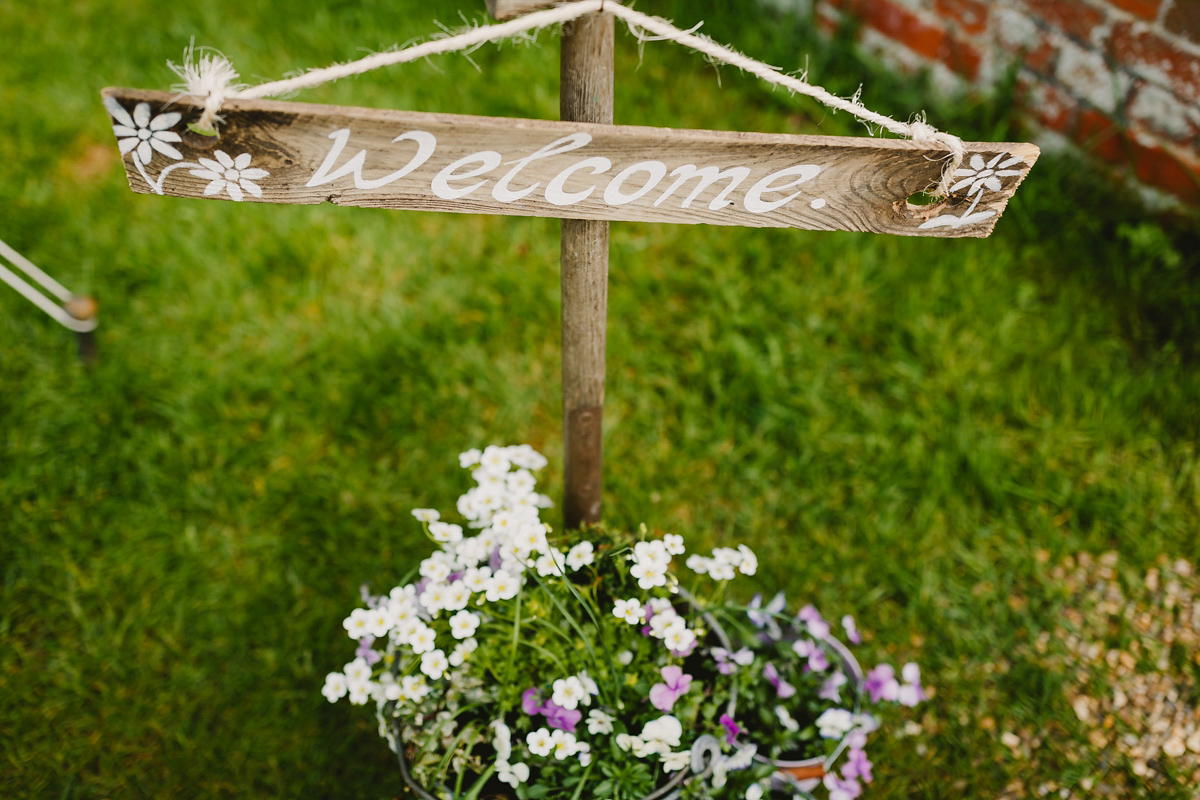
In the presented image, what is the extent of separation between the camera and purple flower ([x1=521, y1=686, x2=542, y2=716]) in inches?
47.6

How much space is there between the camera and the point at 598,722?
47.3 inches

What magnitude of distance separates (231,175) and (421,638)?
71 centimetres

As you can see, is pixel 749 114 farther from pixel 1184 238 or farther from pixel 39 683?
pixel 39 683

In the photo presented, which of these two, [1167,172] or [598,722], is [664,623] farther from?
[1167,172]

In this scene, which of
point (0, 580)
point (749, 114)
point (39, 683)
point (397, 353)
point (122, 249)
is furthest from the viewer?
point (749, 114)

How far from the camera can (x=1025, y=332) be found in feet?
7.41

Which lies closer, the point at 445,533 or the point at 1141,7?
the point at 445,533

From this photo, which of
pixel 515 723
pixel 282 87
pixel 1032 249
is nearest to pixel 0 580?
pixel 515 723

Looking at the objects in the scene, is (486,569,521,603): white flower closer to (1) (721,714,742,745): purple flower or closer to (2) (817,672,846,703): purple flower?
(1) (721,714,742,745): purple flower

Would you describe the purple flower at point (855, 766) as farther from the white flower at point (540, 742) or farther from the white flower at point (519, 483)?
the white flower at point (519, 483)

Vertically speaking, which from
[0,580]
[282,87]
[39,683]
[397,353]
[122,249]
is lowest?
[39,683]

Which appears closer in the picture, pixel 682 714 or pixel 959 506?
pixel 682 714

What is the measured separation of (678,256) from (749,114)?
702 mm

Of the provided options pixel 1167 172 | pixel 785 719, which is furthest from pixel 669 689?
pixel 1167 172
